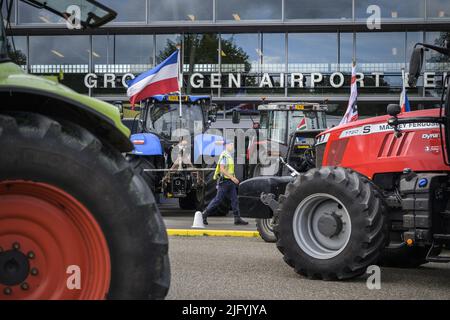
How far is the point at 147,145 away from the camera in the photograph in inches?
620

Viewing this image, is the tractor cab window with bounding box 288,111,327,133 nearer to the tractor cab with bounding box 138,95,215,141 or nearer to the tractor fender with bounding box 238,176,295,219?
the tractor cab with bounding box 138,95,215,141

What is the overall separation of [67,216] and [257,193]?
6.06m

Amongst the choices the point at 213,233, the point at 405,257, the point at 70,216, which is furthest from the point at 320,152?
the point at 70,216

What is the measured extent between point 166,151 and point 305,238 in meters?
9.27

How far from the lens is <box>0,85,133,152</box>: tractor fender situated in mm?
3369

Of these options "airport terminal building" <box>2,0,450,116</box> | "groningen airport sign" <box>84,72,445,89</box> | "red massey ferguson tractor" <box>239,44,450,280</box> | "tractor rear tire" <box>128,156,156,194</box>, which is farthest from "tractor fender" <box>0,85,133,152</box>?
"groningen airport sign" <box>84,72,445,89</box>

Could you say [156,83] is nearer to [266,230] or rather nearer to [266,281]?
[266,230]

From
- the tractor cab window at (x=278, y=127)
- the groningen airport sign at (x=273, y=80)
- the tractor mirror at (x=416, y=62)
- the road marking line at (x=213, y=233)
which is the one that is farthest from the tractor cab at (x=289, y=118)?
the tractor mirror at (x=416, y=62)

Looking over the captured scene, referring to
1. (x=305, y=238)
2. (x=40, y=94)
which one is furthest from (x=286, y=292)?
(x=40, y=94)

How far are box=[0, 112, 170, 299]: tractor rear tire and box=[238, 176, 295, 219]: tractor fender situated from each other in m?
5.93

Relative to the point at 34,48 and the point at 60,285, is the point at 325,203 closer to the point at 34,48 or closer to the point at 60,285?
the point at 60,285

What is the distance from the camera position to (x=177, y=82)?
16.4 meters
